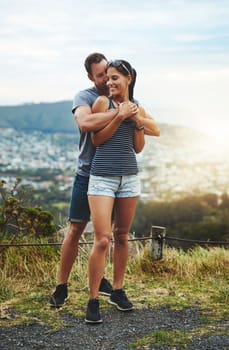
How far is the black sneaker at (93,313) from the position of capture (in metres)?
3.58

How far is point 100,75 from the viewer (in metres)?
3.55

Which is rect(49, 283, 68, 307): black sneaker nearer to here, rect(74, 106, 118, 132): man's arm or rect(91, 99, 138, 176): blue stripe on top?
rect(91, 99, 138, 176): blue stripe on top

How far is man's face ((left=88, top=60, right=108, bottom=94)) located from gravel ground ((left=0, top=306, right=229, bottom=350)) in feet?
5.01

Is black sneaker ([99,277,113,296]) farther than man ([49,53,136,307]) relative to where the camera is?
Yes

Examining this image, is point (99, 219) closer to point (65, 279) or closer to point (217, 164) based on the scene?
point (65, 279)

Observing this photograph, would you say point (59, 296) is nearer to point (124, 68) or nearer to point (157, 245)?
point (157, 245)

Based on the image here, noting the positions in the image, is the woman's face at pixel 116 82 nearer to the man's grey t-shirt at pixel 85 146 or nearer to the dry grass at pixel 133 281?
the man's grey t-shirt at pixel 85 146

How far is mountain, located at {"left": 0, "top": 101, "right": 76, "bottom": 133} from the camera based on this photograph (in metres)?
109

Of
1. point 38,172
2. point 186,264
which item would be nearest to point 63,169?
point 38,172

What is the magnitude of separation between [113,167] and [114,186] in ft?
0.41

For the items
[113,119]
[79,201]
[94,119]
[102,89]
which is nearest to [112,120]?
[113,119]

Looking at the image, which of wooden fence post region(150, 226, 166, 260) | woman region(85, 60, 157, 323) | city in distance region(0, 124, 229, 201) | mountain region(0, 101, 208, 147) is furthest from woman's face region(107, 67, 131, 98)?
mountain region(0, 101, 208, 147)

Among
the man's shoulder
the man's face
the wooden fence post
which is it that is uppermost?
the man's face

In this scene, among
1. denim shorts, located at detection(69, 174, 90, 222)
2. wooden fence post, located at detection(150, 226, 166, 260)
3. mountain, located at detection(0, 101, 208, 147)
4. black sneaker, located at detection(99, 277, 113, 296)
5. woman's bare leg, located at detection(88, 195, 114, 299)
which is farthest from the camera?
mountain, located at detection(0, 101, 208, 147)
